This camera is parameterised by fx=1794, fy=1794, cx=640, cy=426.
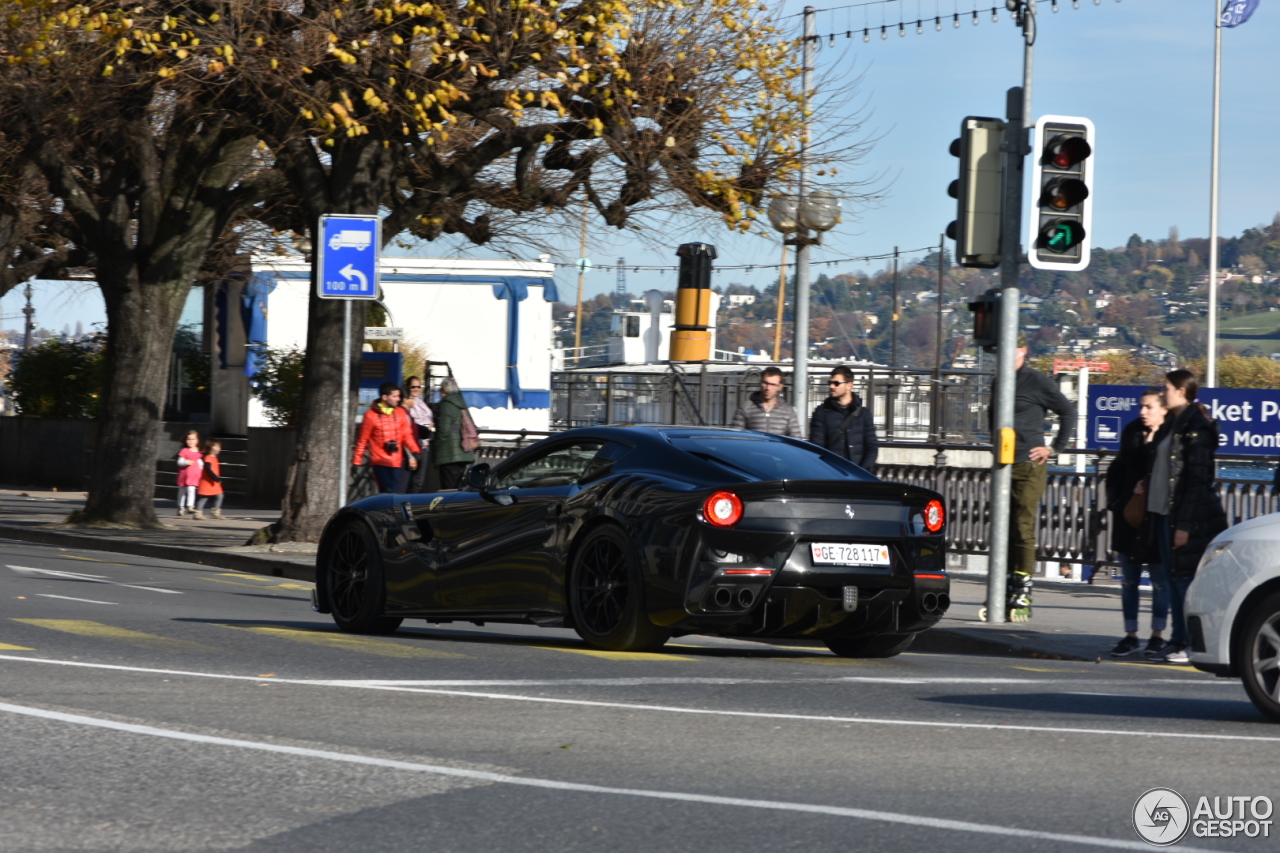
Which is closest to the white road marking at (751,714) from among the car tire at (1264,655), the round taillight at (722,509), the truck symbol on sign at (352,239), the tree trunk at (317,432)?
the car tire at (1264,655)

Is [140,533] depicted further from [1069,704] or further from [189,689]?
[1069,704]

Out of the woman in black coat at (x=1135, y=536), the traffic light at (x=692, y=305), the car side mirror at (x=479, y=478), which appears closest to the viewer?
the car side mirror at (x=479, y=478)

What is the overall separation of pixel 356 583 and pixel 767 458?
126 inches

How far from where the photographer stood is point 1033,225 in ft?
41.8

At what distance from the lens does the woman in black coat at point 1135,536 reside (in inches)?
468

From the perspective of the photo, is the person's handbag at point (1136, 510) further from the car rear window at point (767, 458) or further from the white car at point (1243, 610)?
the white car at point (1243, 610)

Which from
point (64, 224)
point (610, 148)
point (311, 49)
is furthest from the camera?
point (64, 224)

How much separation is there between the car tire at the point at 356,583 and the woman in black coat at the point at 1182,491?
510 cm

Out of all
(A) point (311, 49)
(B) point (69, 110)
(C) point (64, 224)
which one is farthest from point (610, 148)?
(C) point (64, 224)

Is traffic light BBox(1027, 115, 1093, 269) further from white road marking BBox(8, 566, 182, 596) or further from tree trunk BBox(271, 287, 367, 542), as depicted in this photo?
tree trunk BBox(271, 287, 367, 542)

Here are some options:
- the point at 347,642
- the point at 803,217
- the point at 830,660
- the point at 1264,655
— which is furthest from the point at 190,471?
the point at 1264,655

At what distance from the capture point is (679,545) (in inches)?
384

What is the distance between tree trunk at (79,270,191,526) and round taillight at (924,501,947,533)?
14.9 metres

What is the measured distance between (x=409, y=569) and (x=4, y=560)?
8661mm
